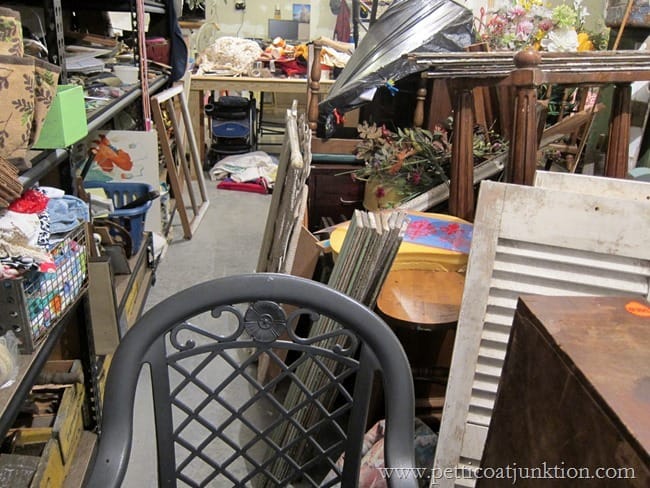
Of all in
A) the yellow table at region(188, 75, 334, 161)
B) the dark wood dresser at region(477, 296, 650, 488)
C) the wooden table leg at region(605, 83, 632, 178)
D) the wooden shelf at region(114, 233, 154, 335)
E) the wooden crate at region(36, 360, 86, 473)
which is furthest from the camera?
the yellow table at region(188, 75, 334, 161)

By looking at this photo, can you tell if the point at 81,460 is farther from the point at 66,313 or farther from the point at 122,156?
the point at 122,156

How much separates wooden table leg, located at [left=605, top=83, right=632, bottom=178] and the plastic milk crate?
1684 mm

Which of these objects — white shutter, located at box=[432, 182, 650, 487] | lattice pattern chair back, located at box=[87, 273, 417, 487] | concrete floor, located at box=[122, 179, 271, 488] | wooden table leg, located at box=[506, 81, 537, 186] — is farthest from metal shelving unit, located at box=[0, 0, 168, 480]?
wooden table leg, located at box=[506, 81, 537, 186]

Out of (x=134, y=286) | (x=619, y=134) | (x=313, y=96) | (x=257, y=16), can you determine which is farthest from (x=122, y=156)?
(x=257, y=16)

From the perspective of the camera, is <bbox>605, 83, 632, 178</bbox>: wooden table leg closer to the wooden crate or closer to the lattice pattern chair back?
the lattice pattern chair back

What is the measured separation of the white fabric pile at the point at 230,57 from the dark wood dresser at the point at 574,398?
437 centimetres

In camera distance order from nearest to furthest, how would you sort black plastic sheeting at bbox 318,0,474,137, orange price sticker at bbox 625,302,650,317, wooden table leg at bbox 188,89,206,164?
1. orange price sticker at bbox 625,302,650,317
2. black plastic sheeting at bbox 318,0,474,137
3. wooden table leg at bbox 188,89,206,164

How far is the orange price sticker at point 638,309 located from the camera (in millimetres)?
987

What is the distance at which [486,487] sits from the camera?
109 centimetres

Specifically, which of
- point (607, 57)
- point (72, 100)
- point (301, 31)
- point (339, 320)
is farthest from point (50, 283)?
point (301, 31)

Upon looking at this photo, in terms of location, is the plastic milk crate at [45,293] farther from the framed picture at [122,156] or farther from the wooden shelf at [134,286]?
the framed picture at [122,156]

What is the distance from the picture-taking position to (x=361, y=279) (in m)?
1.45

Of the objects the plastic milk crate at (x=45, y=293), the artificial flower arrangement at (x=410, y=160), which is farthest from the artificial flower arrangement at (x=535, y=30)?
the plastic milk crate at (x=45, y=293)

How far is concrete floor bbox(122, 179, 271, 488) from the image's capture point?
6.07 ft
